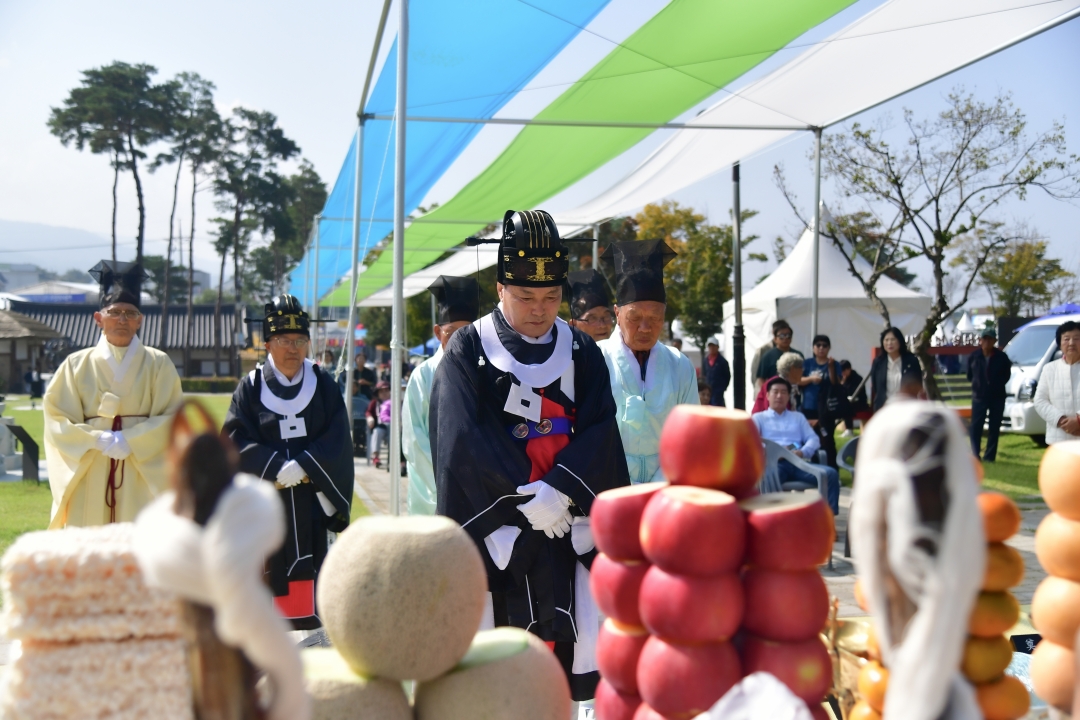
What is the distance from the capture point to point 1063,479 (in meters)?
1.56

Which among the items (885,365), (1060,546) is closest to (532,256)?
(1060,546)

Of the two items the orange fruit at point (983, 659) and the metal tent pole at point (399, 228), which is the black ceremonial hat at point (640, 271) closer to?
the metal tent pole at point (399, 228)

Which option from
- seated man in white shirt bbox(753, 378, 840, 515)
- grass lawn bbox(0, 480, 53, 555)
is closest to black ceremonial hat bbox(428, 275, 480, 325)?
seated man in white shirt bbox(753, 378, 840, 515)

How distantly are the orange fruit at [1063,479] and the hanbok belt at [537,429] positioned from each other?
1.60 metres

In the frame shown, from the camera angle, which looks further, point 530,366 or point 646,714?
point 530,366

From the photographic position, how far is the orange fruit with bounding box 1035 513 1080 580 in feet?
5.06

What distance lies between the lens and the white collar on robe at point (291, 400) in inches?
186

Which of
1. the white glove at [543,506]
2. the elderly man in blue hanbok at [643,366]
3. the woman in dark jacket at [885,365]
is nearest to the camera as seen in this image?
the white glove at [543,506]

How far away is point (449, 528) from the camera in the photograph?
1552mm

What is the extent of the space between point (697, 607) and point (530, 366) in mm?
1588

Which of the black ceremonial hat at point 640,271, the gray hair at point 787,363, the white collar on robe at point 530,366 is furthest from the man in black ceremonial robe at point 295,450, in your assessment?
the gray hair at point 787,363

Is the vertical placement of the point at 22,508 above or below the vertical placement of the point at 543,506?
below

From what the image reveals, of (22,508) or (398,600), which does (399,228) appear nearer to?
(398,600)

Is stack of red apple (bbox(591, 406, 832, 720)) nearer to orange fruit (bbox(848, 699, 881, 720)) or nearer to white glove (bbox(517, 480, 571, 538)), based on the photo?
orange fruit (bbox(848, 699, 881, 720))
